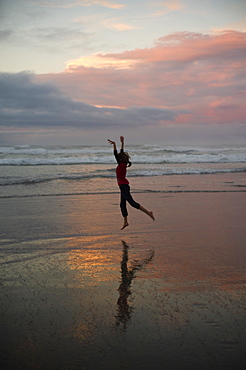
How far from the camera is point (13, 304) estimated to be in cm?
362

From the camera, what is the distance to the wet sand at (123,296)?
2.74 metres

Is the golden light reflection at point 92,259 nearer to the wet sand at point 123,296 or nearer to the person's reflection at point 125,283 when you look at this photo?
the wet sand at point 123,296

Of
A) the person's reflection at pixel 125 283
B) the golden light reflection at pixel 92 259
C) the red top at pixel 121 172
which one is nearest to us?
the person's reflection at pixel 125 283

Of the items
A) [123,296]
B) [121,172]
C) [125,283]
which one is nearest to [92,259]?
[125,283]

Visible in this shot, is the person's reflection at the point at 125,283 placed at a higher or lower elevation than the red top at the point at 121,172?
lower

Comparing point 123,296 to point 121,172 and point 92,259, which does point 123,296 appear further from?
point 121,172

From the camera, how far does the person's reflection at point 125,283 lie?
3.33 metres

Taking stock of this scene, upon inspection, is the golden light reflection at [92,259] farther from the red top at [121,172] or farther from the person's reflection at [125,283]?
the red top at [121,172]

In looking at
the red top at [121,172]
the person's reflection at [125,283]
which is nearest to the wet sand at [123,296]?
the person's reflection at [125,283]

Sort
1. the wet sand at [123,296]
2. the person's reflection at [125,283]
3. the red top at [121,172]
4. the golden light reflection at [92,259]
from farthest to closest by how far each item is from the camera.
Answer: the red top at [121,172] < the golden light reflection at [92,259] < the person's reflection at [125,283] < the wet sand at [123,296]

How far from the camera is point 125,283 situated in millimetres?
4227

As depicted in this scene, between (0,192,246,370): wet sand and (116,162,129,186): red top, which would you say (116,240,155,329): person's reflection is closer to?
(0,192,246,370): wet sand

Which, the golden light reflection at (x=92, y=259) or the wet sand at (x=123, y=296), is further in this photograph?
the golden light reflection at (x=92, y=259)

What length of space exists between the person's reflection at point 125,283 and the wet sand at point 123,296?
0.4 inches
